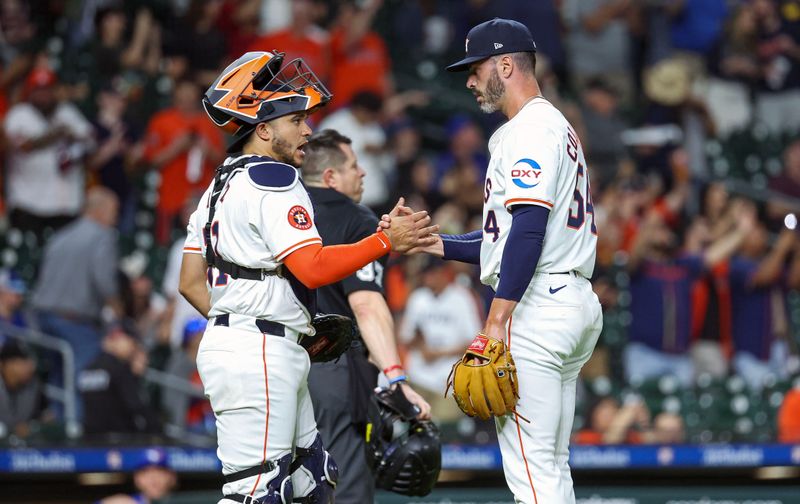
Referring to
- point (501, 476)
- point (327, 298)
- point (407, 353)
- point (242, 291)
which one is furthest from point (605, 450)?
point (242, 291)

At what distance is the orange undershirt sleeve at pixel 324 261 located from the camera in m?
3.99

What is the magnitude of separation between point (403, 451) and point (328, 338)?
0.75 m

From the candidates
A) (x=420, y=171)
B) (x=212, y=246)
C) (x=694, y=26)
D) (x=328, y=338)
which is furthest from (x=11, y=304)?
(x=694, y=26)

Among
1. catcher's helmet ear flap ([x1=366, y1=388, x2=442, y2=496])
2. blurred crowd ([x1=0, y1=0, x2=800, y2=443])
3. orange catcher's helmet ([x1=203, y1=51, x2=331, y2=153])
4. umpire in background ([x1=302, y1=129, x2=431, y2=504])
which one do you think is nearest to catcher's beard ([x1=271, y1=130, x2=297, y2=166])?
orange catcher's helmet ([x1=203, y1=51, x2=331, y2=153])

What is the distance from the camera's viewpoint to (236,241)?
13.3 feet

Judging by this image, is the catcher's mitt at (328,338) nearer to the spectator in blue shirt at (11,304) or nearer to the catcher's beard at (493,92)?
the catcher's beard at (493,92)

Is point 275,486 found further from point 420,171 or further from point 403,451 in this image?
point 420,171

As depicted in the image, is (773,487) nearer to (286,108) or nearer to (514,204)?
(514,204)

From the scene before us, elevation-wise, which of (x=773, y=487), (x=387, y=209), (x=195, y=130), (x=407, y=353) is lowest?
(x=773, y=487)

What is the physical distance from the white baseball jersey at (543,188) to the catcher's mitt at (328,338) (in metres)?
0.57

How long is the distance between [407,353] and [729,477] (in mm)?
2469

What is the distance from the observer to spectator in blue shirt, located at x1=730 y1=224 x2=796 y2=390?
9.38 m

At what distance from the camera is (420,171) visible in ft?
33.9

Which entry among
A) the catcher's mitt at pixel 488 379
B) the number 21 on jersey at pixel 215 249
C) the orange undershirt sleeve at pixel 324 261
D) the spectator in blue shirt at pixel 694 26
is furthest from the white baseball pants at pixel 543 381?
the spectator in blue shirt at pixel 694 26
